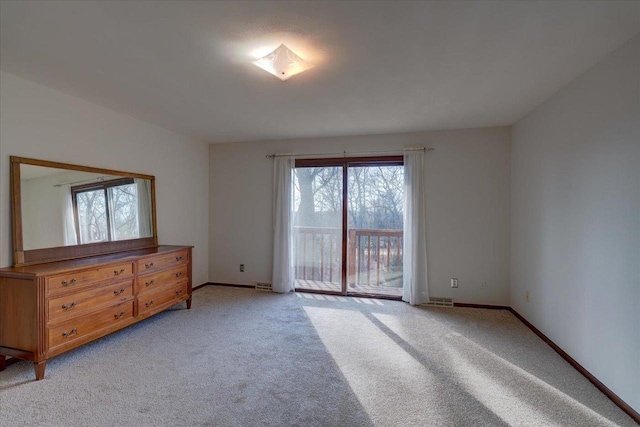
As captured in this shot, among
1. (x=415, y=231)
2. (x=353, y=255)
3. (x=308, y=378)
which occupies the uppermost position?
(x=415, y=231)

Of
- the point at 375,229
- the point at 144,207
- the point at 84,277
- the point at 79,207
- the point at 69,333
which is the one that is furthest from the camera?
the point at 375,229

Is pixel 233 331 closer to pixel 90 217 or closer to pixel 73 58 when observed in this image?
pixel 90 217

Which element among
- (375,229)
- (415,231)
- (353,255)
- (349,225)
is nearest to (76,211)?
(349,225)

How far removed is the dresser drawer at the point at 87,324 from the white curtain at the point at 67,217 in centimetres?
77

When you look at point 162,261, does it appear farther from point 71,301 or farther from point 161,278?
point 71,301

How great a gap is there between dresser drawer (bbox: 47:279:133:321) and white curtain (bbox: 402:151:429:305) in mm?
3240

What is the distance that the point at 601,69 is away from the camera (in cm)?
218

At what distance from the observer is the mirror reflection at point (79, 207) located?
2646mm

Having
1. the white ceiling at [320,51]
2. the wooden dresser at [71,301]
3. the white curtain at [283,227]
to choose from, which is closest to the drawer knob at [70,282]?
the wooden dresser at [71,301]

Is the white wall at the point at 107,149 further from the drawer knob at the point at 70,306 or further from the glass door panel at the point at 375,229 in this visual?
the glass door panel at the point at 375,229

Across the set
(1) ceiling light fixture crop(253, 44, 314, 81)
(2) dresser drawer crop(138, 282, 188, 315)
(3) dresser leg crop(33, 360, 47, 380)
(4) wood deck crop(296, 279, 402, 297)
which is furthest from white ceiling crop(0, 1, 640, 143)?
(4) wood deck crop(296, 279, 402, 297)

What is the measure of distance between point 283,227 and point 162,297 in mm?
1814

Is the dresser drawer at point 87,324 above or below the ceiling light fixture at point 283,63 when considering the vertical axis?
below

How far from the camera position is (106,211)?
329 centimetres
